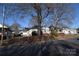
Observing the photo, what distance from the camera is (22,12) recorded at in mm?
3398

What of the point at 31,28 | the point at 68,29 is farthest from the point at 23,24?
the point at 68,29

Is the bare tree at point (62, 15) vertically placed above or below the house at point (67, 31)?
A: above

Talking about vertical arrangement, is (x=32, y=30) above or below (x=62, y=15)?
below

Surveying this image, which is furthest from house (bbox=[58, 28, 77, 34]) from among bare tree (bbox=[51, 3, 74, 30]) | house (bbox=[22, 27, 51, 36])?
house (bbox=[22, 27, 51, 36])

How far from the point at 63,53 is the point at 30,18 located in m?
0.65

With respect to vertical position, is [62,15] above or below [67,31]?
above

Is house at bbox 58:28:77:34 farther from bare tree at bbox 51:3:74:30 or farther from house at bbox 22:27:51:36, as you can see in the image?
house at bbox 22:27:51:36

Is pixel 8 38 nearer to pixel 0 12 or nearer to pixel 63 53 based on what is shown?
pixel 0 12

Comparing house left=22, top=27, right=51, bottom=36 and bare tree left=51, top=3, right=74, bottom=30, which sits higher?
bare tree left=51, top=3, right=74, bottom=30

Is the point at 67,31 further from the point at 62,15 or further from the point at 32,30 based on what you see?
the point at 32,30

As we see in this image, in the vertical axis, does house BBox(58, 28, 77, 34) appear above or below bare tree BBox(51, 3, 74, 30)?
below

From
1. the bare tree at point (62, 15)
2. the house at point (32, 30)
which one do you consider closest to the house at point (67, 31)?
the bare tree at point (62, 15)

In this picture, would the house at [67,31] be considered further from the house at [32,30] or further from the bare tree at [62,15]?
the house at [32,30]

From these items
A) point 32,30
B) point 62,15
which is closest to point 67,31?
point 62,15
